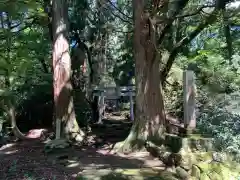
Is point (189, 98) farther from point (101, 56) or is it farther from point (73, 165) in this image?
point (101, 56)

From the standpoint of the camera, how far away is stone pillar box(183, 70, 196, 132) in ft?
19.4

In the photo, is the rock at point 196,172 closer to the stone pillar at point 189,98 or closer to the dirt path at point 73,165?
the dirt path at point 73,165

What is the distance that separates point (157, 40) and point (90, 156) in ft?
10.1

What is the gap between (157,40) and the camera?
716 cm


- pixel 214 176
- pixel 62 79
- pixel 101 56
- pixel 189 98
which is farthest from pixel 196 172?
pixel 101 56

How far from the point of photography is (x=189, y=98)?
5953 mm

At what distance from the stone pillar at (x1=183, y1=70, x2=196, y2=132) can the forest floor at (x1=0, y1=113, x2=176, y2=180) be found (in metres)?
0.97

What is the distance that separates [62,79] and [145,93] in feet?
8.28

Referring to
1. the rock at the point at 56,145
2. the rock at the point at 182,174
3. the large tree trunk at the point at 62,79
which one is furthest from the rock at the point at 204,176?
the large tree trunk at the point at 62,79

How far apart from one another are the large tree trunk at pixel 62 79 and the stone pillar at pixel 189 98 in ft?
11.1

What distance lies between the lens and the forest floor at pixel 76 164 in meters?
4.92

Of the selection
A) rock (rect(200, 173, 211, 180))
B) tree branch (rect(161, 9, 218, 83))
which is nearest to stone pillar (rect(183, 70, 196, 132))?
rock (rect(200, 173, 211, 180))

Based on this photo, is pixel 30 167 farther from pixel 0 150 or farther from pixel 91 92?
pixel 91 92

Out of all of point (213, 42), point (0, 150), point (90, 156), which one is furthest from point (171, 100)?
point (0, 150)
